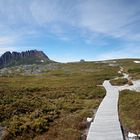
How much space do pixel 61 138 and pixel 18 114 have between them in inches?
416

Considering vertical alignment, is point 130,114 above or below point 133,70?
below

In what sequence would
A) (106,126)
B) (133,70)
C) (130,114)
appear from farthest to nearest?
(133,70)
(130,114)
(106,126)

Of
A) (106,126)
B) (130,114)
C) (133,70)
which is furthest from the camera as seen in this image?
(133,70)

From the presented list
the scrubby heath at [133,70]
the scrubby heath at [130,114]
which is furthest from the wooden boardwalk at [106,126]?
the scrubby heath at [133,70]

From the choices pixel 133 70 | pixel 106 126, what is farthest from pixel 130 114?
pixel 133 70

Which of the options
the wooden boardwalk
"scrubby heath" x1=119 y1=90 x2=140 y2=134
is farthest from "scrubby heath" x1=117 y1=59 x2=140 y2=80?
the wooden boardwalk

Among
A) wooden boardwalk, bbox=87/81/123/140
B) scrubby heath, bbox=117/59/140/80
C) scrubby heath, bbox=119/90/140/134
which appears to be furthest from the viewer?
scrubby heath, bbox=117/59/140/80

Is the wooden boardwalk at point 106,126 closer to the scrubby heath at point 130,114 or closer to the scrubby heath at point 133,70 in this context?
the scrubby heath at point 130,114

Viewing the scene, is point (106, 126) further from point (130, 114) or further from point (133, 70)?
point (133, 70)

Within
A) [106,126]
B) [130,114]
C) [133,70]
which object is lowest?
[130,114]

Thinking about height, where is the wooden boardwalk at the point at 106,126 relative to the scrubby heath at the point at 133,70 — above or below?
below

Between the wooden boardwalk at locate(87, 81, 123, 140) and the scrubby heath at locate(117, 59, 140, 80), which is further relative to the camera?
the scrubby heath at locate(117, 59, 140, 80)

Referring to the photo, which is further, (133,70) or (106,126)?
(133,70)

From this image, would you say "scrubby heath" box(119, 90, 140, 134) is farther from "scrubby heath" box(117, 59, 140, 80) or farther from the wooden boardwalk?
"scrubby heath" box(117, 59, 140, 80)
